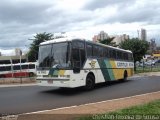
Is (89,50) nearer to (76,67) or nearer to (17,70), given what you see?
(76,67)

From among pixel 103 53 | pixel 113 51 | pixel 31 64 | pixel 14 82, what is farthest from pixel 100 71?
pixel 31 64

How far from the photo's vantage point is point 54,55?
17422 mm

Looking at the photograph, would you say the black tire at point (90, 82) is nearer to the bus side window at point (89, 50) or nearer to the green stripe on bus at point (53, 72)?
the bus side window at point (89, 50)

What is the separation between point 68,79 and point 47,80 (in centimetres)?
133

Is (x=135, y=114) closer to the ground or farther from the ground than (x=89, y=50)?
closer to the ground

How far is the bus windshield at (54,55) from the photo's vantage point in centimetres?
1708

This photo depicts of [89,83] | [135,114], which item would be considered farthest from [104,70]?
[135,114]

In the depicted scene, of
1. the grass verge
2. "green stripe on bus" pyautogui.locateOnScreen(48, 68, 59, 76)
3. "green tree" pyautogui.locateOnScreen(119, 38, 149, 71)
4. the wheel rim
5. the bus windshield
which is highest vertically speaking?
"green tree" pyautogui.locateOnScreen(119, 38, 149, 71)

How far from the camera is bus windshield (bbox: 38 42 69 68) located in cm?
1708

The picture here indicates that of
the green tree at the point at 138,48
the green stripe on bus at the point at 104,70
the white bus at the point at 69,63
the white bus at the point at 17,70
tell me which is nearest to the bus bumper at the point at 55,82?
the white bus at the point at 69,63

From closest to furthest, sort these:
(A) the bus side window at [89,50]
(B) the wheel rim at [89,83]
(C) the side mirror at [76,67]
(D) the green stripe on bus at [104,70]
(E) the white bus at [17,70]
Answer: (C) the side mirror at [76,67]
(B) the wheel rim at [89,83]
(A) the bus side window at [89,50]
(D) the green stripe on bus at [104,70]
(E) the white bus at [17,70]

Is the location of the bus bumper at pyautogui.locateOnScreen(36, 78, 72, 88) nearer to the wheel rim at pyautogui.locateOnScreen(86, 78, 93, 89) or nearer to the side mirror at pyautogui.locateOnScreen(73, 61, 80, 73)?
the side mirror at pyautogui.locateOnScreen(73, 61, 80, 73)

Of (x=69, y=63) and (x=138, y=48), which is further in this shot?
(x=138, y=48)

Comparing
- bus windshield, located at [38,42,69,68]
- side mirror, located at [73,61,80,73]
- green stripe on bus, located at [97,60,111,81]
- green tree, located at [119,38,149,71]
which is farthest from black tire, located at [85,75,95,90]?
green tree, located at [119,38,149,71]
